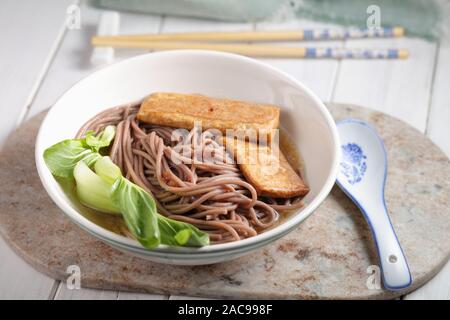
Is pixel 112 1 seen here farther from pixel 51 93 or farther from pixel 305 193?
pixel 305 193

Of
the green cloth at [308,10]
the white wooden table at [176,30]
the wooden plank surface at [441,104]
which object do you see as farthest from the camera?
the green cloth at [308,10]

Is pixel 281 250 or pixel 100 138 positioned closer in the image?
pixel 281 250

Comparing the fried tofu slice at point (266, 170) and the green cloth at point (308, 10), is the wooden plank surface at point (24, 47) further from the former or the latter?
the fried tofu slice at point (266, 170)

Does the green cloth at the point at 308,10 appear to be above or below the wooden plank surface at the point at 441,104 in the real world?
above

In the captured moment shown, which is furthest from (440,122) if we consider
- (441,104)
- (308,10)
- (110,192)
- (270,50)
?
(110,192)

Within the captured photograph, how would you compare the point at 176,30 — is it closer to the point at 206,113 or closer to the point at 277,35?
the point at 277,35

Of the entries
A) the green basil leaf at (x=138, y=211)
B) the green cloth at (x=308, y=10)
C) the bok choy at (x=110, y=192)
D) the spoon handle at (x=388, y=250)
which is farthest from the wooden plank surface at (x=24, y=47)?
the spoon handle at (x=388, y=250)

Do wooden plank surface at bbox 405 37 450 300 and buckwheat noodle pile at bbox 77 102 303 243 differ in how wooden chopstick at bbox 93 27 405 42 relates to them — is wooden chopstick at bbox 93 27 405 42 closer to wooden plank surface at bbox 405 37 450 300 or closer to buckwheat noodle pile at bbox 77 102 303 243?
wooden plank surface at bbox 405 37 450 300

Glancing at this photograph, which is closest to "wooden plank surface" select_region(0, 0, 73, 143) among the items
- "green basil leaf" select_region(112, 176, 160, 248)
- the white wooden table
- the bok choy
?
the white wooden table
